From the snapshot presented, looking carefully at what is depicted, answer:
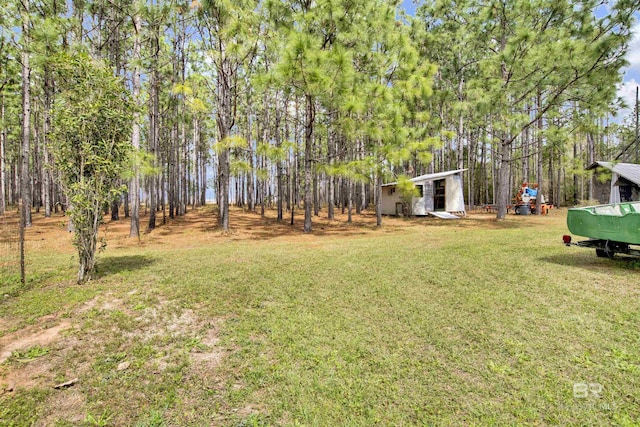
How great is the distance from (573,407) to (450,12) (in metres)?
21.3

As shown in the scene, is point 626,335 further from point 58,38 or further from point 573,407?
point 58,38

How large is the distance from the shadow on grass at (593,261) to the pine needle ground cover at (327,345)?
0.19 ft

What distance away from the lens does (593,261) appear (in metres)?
6.11

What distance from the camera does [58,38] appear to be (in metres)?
11.3

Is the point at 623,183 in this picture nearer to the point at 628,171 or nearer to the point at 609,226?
the point at 628,171

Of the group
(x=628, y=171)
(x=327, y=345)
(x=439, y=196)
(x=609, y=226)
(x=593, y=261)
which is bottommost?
(x=327, y=345)

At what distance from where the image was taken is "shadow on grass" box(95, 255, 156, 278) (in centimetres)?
599

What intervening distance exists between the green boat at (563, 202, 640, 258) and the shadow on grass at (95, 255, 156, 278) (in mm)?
8804

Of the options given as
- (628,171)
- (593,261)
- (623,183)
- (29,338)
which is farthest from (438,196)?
(29,338)

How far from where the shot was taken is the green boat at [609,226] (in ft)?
16.8

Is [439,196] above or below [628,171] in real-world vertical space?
below

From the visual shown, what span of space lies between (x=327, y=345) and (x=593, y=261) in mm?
6060

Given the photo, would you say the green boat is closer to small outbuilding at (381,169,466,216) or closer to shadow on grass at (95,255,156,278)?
shadow on grass at (95,255,156,278)

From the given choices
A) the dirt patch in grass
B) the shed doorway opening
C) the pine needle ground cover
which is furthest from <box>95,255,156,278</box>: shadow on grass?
the shed doorway opening
